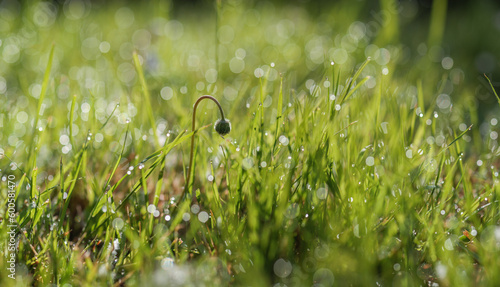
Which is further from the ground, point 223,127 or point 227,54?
A: point 223,127

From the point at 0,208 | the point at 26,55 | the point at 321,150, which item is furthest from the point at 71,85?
the point at 321,150

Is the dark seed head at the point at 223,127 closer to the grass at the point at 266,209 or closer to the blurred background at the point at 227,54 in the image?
the grass at the point at 266,209

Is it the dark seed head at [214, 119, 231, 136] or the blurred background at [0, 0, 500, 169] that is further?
the blurred background at [0, 0, 500, 169]

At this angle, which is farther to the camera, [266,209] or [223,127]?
[223,127]

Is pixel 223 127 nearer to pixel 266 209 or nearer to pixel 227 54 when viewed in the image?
pixel 266 209

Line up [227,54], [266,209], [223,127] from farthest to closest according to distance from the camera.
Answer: [227,54] < [223,127] < [266,209]

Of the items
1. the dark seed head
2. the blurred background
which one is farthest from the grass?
the blurred background

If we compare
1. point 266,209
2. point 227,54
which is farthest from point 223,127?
point 227,54

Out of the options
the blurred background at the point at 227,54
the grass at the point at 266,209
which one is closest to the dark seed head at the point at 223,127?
the grass at the point at 266,209

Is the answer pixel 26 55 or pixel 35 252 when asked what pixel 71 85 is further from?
pixel 35 252

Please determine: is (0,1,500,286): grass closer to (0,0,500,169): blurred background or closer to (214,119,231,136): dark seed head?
(214,119,231,136): dark seed head

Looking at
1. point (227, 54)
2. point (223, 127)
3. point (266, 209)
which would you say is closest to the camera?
point (266, 209)
